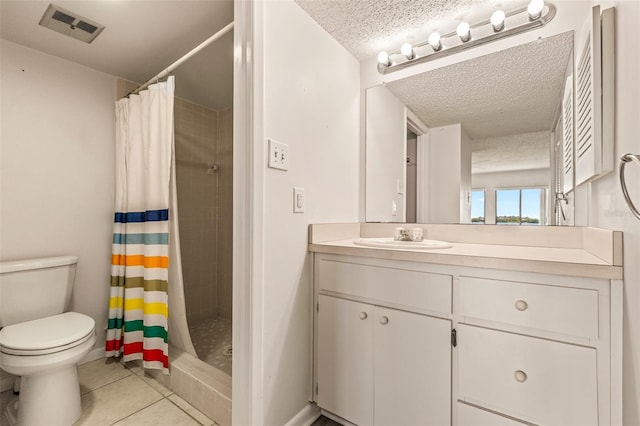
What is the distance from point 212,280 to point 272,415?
5.88 feet

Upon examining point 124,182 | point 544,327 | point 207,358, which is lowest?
point 207,358

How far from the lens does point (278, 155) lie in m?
1.23

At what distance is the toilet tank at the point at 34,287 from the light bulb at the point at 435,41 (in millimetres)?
2430

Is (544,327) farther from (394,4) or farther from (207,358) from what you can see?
(207,358)

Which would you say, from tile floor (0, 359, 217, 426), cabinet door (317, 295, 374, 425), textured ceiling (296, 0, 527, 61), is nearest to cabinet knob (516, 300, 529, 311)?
cabinet door (317, 295, 374, 425)

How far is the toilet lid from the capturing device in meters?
1.27

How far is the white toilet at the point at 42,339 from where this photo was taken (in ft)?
4.19

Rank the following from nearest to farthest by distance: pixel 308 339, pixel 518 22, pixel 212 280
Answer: pixel 518 22 → pixel 308 339 → pixel 212 280

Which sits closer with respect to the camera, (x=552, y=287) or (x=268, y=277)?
(x=552, y=287)

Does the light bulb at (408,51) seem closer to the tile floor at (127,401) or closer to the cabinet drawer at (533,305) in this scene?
the cabinet drawer at (533,305)

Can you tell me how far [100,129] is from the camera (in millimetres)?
2029

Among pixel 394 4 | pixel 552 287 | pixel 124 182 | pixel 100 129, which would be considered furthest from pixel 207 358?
pixel 394 4

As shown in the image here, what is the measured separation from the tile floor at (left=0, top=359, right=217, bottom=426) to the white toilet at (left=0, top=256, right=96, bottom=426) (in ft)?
0.39

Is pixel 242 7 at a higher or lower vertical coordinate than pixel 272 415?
higher
